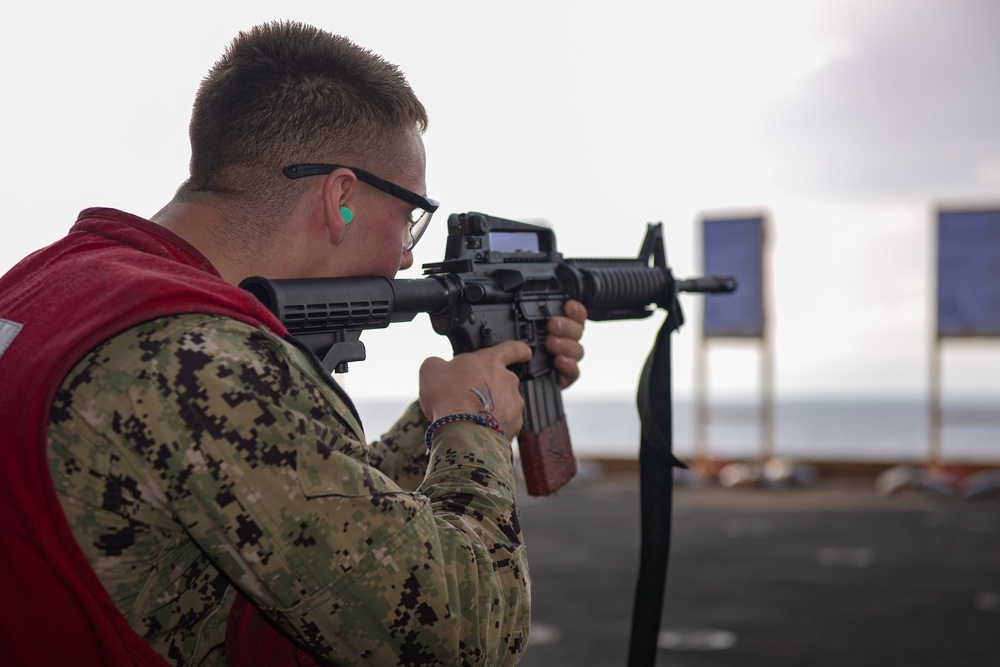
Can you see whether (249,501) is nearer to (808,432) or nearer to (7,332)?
(7,332)

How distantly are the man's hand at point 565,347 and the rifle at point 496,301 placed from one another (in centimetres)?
2

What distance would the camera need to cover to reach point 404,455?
7.51 ft

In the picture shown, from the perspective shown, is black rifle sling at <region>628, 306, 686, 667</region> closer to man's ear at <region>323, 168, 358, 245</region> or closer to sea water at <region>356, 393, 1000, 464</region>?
man's ear at <region>323, 168, 358, 245</region>

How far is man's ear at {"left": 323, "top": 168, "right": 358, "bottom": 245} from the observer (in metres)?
1.72

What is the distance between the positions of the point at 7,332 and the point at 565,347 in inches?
60.7

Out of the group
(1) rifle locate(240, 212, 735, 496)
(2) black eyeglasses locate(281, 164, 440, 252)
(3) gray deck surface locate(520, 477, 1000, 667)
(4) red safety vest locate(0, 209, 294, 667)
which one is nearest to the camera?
(4) red safety vest locate(0, 209, 294, 667)

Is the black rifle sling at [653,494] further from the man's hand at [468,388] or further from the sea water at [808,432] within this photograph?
the sea water at [808,432]

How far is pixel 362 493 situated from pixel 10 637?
0.49m

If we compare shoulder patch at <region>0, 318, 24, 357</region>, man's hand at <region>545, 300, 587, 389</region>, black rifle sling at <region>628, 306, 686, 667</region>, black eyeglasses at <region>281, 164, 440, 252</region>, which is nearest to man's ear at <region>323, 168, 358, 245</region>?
black eyeglasses at <region>281, 164, 440, 252</region>

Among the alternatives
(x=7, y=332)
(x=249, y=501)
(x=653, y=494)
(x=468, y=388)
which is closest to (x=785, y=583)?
(x=653, y=494)

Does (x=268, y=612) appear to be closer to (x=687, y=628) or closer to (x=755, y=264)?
(x=687, y=628)

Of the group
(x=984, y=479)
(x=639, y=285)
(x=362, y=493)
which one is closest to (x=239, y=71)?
(x=362, y=493)

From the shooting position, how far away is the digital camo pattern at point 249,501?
1283 mm

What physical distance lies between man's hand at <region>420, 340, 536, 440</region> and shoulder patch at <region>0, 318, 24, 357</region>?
69 cm
